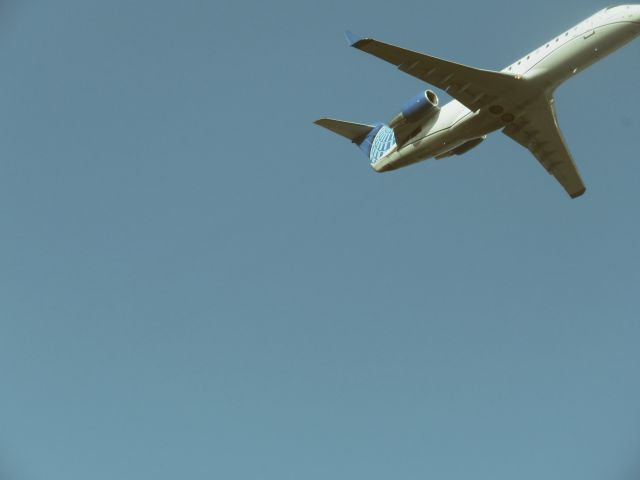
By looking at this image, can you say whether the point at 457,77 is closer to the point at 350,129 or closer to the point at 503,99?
the point at 503,99

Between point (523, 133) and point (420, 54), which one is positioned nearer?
point (420, 54)

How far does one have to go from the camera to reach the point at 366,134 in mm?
45031

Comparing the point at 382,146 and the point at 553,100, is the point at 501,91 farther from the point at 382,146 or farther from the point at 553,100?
the point at 382,146

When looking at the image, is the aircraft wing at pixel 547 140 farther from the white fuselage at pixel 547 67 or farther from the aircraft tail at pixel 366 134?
the aircraft tail at pixel 366 134

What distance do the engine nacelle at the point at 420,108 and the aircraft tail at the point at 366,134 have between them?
10.5 ft

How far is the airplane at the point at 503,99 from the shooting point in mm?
34344

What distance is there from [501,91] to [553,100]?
115 inches

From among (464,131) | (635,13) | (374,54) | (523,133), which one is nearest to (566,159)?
(523,133)

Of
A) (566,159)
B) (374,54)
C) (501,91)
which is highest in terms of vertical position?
(374,54)

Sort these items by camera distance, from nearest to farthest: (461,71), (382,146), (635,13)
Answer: (635,13) → (461,71) → (382,146)

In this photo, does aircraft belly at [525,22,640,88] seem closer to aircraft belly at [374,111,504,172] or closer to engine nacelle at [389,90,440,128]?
aircraft belly at [374,111,504,172]

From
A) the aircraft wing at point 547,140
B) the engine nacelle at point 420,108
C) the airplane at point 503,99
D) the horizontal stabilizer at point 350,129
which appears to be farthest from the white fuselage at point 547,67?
the horizontal stabilizer at point 350,129

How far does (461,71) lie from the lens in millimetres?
35844

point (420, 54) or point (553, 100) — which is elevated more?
point (420, 54)
